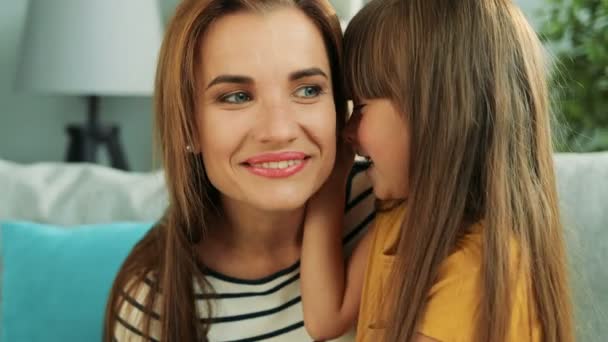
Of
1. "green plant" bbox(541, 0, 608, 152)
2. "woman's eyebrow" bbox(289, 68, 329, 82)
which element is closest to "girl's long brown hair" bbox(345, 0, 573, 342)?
"woman's eyebrow" bbox(289, 68, 329, 82)

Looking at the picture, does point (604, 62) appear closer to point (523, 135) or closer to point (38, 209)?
point (523, 135)

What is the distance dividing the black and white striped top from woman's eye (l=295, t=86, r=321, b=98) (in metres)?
0.24

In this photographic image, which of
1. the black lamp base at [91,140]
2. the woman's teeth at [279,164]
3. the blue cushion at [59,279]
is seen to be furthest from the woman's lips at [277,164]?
the black lamp base at [91,140]

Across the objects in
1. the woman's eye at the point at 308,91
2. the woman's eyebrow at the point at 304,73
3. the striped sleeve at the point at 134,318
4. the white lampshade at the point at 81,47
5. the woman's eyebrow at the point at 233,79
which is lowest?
the striped sleeve at the point at 134,318

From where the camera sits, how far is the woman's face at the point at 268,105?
1.29 m

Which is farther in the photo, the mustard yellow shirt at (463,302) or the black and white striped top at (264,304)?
the black and white striped top at (264,304)

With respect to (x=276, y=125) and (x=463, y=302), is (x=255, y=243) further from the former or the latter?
(x=463, y=302)

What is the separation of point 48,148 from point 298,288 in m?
1.81

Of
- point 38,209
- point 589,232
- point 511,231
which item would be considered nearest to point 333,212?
point 511,231

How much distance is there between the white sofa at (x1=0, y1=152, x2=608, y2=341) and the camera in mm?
1535

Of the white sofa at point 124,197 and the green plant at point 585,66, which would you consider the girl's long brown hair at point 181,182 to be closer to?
the white sofa at point 124,197

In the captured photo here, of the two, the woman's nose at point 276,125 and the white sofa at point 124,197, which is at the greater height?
the woman's nose at point 276,125

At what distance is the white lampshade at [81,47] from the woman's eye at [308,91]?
4.41 ft

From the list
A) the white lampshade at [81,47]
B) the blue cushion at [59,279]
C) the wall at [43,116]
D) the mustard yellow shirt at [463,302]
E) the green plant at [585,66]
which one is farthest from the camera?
the wall at [43,116]
